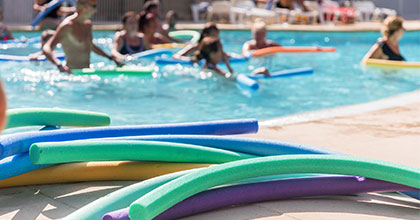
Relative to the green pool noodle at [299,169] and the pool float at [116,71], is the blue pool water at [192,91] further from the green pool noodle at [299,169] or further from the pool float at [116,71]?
the green pool noodle at [299,169]

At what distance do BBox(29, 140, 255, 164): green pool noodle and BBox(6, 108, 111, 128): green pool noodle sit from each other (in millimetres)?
520

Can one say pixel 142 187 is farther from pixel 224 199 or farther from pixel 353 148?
pixel 353 148

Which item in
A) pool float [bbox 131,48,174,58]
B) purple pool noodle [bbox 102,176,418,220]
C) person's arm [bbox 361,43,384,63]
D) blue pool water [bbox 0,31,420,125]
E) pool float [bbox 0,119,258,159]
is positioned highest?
person's arm [bbox 361,43,384,63]

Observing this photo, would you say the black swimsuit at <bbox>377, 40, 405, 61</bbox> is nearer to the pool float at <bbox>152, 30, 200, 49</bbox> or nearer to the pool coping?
the pool float at <bbox>152, 30, 200, 49</bbox>

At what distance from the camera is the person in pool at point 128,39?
36.1 feet

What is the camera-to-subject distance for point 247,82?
26.6 ft

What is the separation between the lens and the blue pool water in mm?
7312

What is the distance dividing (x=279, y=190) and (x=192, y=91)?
5664 millimetres

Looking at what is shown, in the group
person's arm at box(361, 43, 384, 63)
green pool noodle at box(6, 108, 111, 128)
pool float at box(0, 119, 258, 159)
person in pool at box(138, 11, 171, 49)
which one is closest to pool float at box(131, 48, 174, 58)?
person in pool at box(138, 11, 171, 49)

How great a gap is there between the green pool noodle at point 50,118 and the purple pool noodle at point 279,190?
1223 mm

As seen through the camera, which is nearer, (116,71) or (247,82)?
(247,82)

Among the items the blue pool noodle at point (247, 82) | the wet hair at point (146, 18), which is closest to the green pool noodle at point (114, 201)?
the blue pool noodle at point (247, 82)

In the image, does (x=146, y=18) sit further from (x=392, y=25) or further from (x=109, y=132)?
(x=109, y=132)

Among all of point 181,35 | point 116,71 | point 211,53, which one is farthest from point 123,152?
point 181,35
